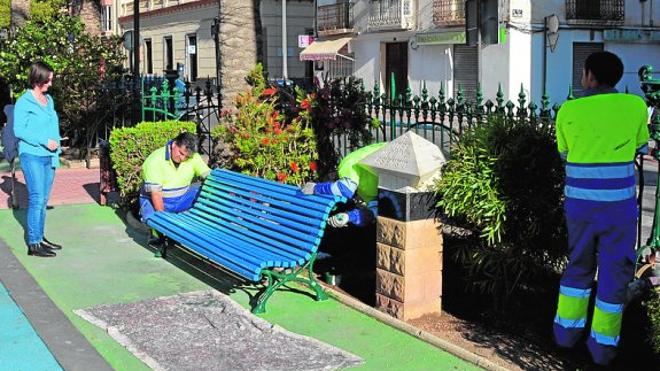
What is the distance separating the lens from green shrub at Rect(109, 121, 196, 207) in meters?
9.29

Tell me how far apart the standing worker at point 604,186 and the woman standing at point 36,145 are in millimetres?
4738

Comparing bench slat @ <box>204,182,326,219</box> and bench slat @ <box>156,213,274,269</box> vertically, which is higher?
bench slat @ <box>204,182,326,219</box>

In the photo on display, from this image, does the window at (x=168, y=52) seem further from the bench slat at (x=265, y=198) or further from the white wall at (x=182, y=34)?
the bench slat at (x=265, y=198)

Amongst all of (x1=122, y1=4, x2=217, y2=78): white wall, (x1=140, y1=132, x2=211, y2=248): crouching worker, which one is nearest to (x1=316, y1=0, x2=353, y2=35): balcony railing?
(x1=122, y1=4, x2=217, y2=78): white wall

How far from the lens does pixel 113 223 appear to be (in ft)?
30.3

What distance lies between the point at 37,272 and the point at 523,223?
4.12m

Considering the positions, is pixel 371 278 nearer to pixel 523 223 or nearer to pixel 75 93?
pixel 523 223

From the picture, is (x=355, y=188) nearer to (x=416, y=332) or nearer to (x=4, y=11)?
(x=416, y=332)

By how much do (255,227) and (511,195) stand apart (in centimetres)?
221

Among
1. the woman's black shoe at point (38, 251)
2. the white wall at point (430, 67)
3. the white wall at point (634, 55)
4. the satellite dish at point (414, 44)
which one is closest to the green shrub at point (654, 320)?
the woman's black shoe at point (38, 251)

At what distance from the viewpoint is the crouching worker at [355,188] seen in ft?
20.9

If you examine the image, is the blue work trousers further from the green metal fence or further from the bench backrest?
the green metal fence

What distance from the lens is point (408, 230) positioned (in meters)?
5.62

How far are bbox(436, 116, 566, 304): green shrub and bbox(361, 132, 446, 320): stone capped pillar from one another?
0.22 meters
